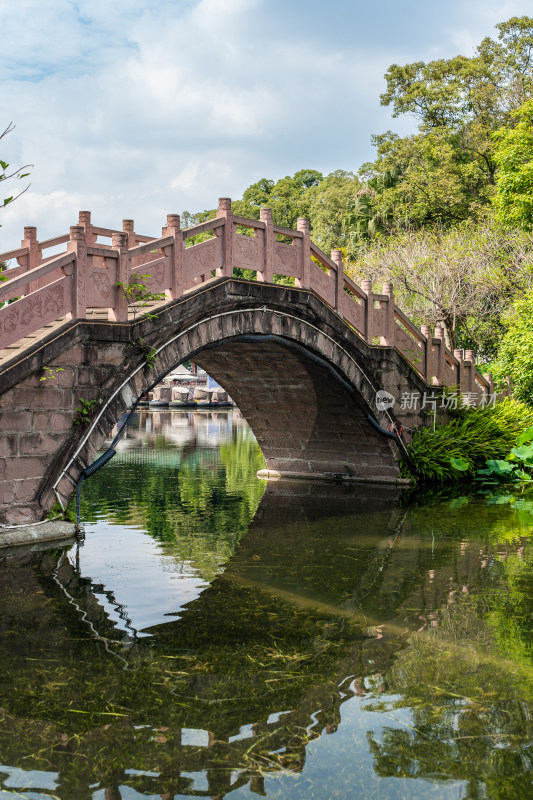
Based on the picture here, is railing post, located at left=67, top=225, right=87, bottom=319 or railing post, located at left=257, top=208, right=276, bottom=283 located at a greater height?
railing post, located at left=257, top=208, right=276, bottom=283

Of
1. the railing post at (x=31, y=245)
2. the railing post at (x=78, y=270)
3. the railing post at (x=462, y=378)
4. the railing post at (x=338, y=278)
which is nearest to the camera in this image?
the railing post at (x=78, y=270)

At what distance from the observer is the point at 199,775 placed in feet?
13.2

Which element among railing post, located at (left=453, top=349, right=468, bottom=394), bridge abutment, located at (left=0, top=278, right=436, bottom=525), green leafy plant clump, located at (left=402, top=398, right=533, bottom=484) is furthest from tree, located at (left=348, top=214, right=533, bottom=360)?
bridge abutment, located at (left=0, top=278, right=436, bottom=525)

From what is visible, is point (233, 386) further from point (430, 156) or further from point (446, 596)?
point (430, 156)

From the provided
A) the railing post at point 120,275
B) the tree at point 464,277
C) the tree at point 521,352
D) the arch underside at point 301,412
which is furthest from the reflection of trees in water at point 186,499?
the tree at point 464,277

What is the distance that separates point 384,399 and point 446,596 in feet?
24.7

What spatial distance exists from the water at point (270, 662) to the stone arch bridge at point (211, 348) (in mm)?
1434

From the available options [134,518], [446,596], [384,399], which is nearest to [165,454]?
[384,399]

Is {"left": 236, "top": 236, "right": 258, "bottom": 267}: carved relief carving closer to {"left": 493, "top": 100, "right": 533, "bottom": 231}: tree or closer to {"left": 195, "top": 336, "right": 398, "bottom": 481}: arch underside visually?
{"left": 195, "top": 336, "right": 398, "bottom": 481}: arch underside

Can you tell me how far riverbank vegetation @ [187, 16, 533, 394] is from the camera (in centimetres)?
1814

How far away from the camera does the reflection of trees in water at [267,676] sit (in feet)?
13.6
